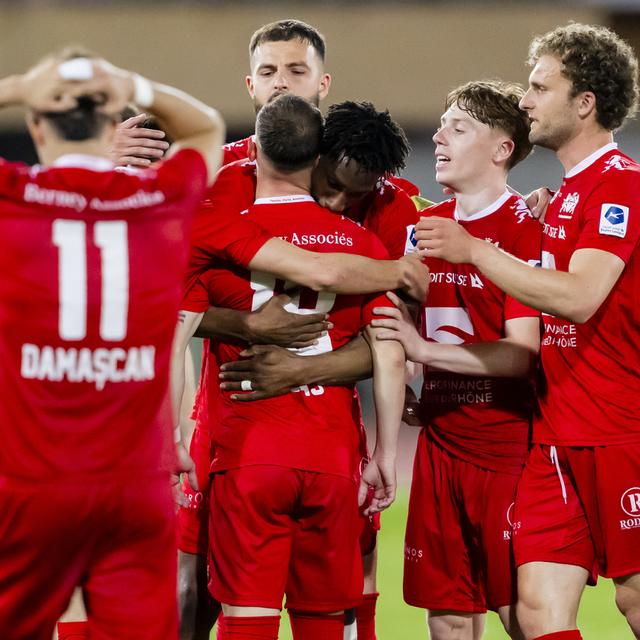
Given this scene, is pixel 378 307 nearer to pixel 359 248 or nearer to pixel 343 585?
pixel 359 248

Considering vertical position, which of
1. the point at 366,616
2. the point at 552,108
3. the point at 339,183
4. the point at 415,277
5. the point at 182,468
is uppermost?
the point at 552,108

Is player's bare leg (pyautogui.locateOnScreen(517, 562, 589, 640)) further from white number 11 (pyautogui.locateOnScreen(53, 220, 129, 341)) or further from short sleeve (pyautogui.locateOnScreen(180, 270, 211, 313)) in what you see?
white number 11 (pyautogui.locateOnScreen(53, 220, 129, 341))

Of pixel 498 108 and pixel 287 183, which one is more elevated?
pixel 498 108

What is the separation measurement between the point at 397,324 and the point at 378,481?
63 cm

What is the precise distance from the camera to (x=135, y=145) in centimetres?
493

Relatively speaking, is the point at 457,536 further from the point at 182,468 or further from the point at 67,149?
the point at 67,149

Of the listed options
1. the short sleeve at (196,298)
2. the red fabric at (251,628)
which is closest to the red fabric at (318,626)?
the red fabric at (251,628)

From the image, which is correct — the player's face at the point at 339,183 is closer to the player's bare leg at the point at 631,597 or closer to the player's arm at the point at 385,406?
the player's arm at the point at 385,406

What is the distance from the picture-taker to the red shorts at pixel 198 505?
15.7ft

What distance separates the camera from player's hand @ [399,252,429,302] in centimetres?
452

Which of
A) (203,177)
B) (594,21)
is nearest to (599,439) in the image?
(203,177)

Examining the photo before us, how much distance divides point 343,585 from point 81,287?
179 centimetres

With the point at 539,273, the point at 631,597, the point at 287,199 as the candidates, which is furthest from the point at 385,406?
the point at 631,597

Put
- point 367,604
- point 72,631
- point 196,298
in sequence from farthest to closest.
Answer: point 367,604 < point 72,631 < point 196,298
